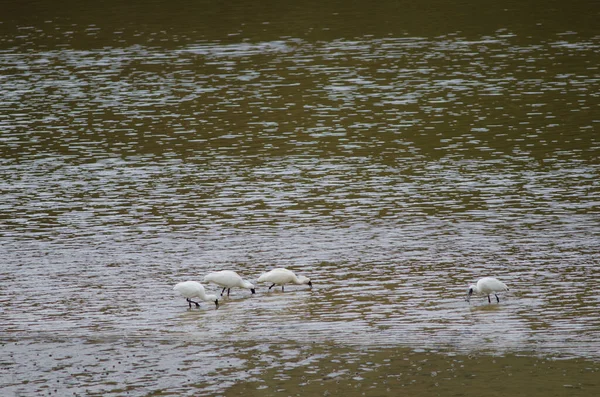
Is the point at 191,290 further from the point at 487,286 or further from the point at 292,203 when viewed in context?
the point at 292,203

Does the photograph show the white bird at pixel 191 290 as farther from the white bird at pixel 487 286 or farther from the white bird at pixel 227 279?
the white bird at pixel 487 286

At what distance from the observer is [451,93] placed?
147 ft

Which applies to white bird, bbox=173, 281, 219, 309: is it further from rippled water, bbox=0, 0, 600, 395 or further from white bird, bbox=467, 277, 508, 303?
white bird, bbox=467, 277, 508, 303

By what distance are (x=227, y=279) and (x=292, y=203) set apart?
8999 millimetres

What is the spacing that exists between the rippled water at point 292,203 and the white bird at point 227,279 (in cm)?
39

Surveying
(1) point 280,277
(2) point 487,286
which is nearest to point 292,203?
(1) point 280,277

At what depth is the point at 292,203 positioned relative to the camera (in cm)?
3116

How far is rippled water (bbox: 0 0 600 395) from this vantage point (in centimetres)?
1969

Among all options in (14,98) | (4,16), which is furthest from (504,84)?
(4,16)

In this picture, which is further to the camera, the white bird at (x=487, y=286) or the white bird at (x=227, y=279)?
the white bird at (x=227, y=279)

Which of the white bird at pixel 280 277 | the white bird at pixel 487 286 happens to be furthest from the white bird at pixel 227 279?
the white bird at pixel 487 286

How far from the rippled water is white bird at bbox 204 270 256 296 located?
0.39 m

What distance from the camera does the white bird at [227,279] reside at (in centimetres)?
2238

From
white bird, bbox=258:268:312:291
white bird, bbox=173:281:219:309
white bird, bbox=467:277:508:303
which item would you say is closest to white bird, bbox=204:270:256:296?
white bird, bbox=258:268:312:291
